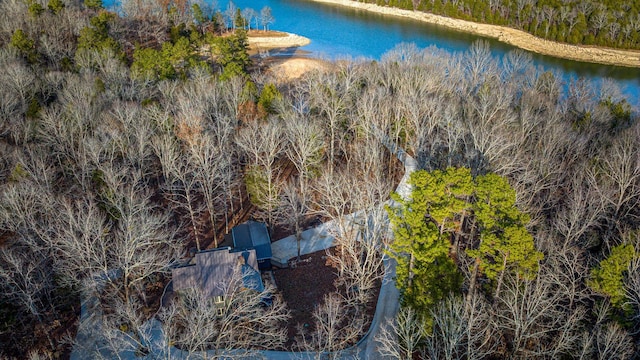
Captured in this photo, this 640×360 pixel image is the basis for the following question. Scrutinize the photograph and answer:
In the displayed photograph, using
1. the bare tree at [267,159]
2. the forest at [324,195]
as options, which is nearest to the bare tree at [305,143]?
the forest at [324,195]

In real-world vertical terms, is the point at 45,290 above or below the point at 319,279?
above

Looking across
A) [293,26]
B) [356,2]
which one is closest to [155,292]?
[293,26]

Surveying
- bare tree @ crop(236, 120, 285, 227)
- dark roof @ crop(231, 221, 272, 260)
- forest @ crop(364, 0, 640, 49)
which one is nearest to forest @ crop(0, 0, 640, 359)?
bare tree @ crop(236, 120, 285, 227)

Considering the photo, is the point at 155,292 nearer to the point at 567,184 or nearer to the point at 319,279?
the point at 319,279

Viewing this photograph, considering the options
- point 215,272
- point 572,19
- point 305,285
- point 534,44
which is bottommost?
point 305,285

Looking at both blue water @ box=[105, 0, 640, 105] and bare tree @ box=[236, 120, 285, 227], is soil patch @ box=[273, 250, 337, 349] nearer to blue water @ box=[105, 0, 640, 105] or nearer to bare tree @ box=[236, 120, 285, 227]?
bare tree @ box=[236, 120, 285, 227]

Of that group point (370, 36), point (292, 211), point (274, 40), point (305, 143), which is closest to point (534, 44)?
point (370, 36)

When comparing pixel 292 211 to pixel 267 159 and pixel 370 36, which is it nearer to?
pixel 267 159
